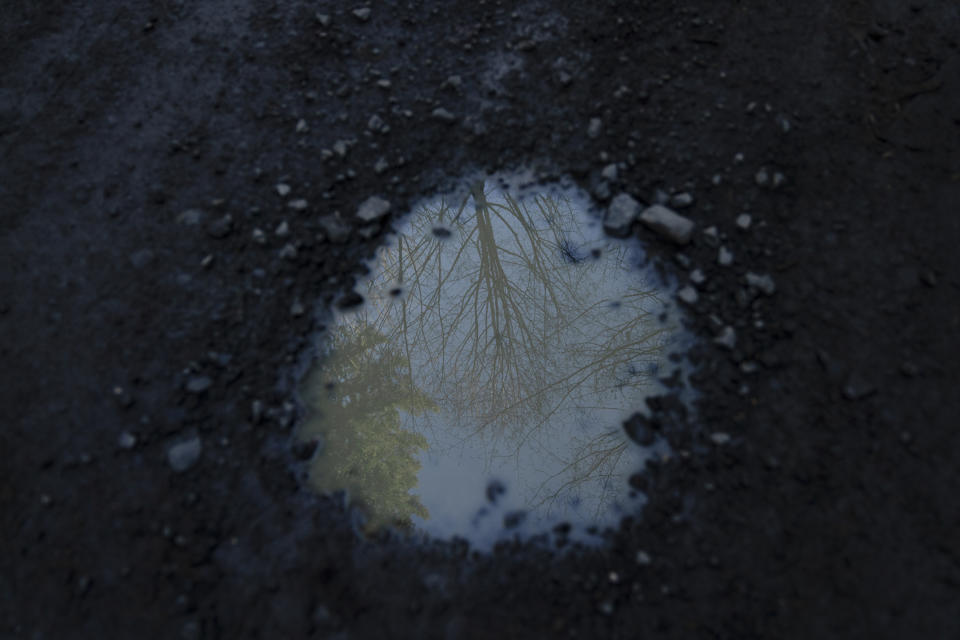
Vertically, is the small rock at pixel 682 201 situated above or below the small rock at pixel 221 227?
below

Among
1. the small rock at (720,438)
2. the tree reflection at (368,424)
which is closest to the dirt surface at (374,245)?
the small rock at (720,438)

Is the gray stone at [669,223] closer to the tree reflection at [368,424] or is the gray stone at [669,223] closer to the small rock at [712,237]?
the small rock at [712,237]

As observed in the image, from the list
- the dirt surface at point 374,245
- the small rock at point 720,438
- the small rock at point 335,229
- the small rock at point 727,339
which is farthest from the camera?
the small rock at point 335,229

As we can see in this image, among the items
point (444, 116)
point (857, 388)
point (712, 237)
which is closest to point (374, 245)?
point (444, 116)

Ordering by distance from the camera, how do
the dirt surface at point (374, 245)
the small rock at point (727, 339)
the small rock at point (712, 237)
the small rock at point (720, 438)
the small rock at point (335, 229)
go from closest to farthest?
1. the dirt surface at point (374, 245)
2. the small rock at point (720, 438)
3. the small rock at point (727, 339)
4. the small rock at point (712, 237)
5. the small rock at point (335, 229)

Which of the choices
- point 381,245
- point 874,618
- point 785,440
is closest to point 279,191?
point 381,245

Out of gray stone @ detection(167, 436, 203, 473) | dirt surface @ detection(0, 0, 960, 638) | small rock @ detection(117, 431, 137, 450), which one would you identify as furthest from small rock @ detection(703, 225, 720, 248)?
small rock @ detection(117, 431, 137, 450)
